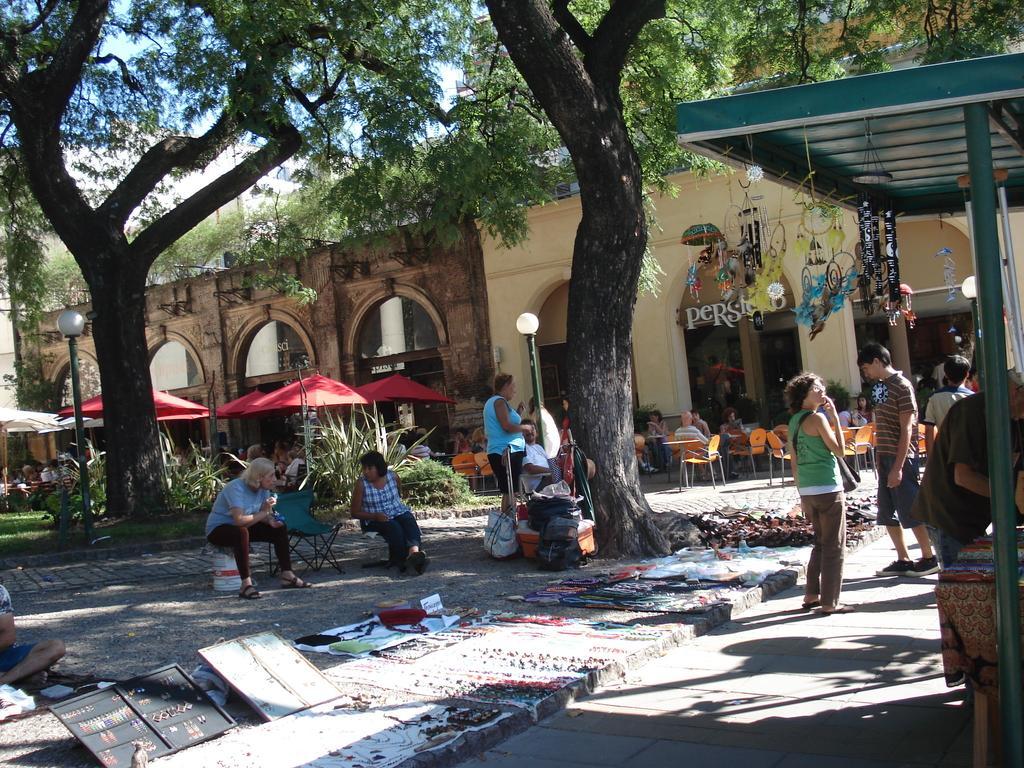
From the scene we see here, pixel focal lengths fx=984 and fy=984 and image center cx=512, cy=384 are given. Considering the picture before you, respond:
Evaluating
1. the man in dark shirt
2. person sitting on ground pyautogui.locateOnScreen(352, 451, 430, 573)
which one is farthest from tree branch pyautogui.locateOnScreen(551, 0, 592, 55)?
the man in dark shirt

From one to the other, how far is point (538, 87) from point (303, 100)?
6.47 m

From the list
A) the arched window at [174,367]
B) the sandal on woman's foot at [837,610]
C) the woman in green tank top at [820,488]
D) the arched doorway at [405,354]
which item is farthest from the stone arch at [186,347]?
the sandal on woman's foot at [837,610]

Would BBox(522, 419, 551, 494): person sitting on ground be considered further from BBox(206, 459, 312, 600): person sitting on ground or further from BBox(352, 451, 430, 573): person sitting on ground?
BBox(206, 459, 312, 600): person sitting on ground

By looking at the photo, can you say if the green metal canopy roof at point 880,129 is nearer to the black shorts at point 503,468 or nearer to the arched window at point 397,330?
the black shorts at point 503,468

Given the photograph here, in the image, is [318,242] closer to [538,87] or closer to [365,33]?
[365,33]

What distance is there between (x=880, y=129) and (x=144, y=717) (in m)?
4.99

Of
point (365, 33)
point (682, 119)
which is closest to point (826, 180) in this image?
point (682, 119)

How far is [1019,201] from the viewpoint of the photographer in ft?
24.5

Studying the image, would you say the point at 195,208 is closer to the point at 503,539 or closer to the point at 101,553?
the point at 101,553

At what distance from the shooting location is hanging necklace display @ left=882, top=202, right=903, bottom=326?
6.71m

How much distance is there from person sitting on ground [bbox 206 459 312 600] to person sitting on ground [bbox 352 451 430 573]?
2.87 feet

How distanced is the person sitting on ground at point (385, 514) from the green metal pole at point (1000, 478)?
6.44 meters

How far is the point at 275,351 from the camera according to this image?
28.5 m

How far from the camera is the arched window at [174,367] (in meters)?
30.5
